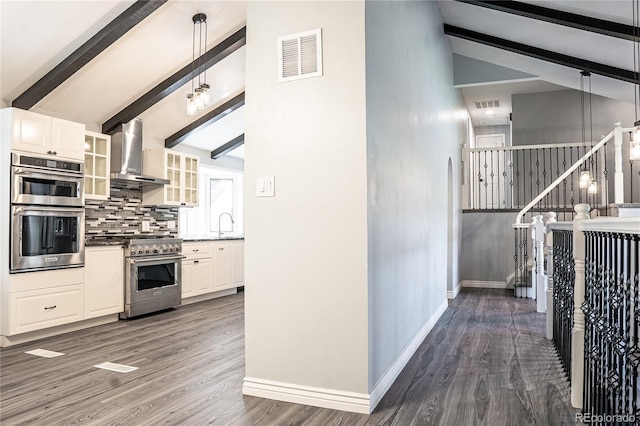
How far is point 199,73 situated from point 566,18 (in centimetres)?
406

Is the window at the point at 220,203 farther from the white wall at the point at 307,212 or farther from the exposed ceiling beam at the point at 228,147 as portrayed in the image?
the white wall at the point at 307,212

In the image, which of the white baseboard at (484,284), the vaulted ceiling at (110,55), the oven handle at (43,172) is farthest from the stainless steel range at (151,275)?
the white baseboard at (484,284)

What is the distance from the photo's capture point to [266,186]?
9.38 feet

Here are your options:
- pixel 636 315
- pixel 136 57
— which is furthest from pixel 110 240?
pixel 636 315

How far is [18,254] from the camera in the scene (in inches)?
162

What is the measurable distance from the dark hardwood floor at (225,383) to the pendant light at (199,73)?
2.35m

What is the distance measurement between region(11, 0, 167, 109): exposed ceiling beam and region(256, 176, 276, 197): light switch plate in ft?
8.11

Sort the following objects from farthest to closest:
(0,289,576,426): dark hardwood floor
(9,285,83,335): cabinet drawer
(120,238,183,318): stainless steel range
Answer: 1. (120,238,183,318): stainless steel range
2. (9,285,83,335): cabinet drawer
3. (0,289,576,426): dark hardwood floor

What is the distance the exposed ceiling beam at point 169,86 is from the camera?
545 cm

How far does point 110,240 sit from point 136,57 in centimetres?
215

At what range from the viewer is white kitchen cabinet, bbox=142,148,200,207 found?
20.4 feet

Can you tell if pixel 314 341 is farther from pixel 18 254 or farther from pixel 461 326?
pixel 18 254

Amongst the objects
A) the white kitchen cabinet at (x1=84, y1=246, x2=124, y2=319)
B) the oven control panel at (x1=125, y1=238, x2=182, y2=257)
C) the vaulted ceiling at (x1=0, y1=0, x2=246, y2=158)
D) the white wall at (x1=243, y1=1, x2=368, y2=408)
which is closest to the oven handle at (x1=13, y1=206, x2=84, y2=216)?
the white kitchen cabinet at (x1=84, y1=246, x2=124, y2=319)

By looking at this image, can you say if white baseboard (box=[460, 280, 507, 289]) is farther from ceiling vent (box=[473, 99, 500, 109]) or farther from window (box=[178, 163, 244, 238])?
window (box=[178, 163, 244, 238])
